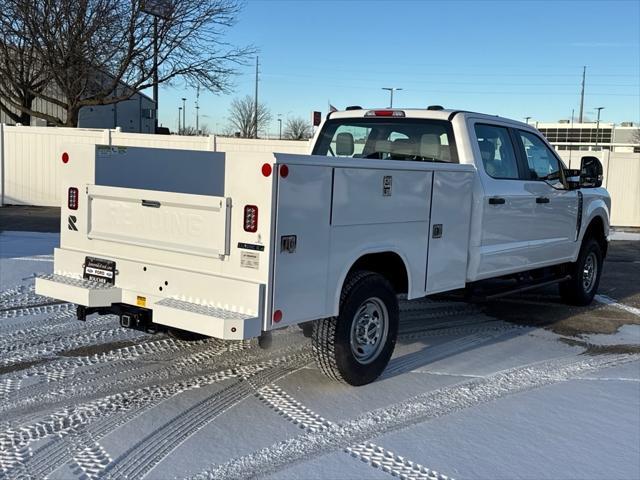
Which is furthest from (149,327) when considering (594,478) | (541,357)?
(541,357)

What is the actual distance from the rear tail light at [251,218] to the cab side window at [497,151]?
2889mm

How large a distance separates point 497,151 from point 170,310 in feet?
12.4

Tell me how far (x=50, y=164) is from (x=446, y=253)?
1644cm

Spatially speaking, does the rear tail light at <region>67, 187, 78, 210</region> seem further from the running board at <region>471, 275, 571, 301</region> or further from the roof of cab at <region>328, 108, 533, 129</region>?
the running board at <region>471, 275, 571, 301</region>

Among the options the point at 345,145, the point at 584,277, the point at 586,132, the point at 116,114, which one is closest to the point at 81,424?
the point at 345,145

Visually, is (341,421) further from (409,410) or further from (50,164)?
(50,164)

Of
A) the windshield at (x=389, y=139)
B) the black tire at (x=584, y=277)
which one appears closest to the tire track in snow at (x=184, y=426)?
the windshield at (x=389, y=139)

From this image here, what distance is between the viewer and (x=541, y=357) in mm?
6336

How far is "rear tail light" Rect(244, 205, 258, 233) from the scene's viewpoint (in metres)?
4.29

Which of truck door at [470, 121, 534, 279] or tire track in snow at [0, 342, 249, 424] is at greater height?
truck door at [470, 121, 534, 279]

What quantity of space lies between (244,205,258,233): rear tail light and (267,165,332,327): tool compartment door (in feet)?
0.47

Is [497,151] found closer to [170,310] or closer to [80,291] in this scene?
[170,310]

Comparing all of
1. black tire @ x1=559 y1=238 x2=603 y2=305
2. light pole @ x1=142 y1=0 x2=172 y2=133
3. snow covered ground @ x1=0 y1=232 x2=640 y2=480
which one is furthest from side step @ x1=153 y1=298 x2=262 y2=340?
light pole @ x1=142 y1=0 x2=172 y2=133

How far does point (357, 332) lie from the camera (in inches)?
204
